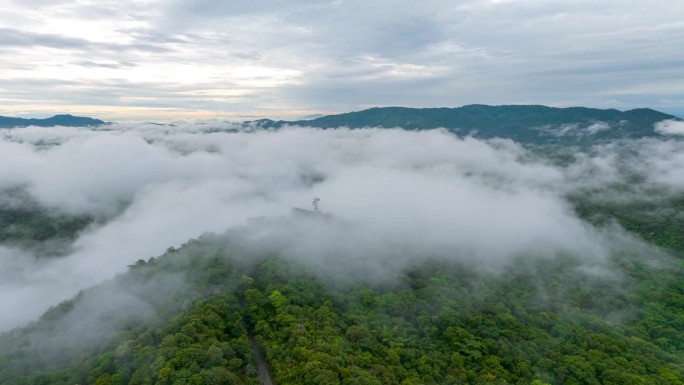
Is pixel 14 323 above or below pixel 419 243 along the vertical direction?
below

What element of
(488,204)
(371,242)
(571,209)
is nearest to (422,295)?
(371,242)

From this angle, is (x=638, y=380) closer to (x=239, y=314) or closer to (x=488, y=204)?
(x=239, y=314)

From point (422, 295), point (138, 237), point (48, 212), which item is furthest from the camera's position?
point (48, 212)

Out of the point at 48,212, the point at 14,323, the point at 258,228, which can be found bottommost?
the point at 14,323

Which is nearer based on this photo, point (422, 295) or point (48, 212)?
point (422, 295)

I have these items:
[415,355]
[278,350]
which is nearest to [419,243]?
[415,355]

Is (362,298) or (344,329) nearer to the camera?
(344,329)

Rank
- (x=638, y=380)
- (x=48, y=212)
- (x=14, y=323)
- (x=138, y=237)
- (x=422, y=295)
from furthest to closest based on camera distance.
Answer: (x=48, y=212)
(x=138, y=237)
(x=14, y=323)
(x=422, y=295)
(x=638, y=380)
